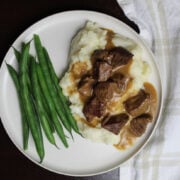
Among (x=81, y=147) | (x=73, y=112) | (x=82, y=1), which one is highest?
(x=82, y=1)

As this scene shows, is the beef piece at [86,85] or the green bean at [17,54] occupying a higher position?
the green bean at [17,54]

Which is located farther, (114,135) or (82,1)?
(82,1)

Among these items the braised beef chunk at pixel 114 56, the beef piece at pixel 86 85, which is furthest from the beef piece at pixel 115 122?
the braised beef chunk at pixel 114 56

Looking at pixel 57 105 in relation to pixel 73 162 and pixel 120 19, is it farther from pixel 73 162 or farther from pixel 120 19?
pixel 120 19

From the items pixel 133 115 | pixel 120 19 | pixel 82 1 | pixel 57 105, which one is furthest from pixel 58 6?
pixel 133 115

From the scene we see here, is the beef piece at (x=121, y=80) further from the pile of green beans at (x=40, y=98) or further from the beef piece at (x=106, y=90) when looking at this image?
the pile of green beans at (x=40, y=98)
